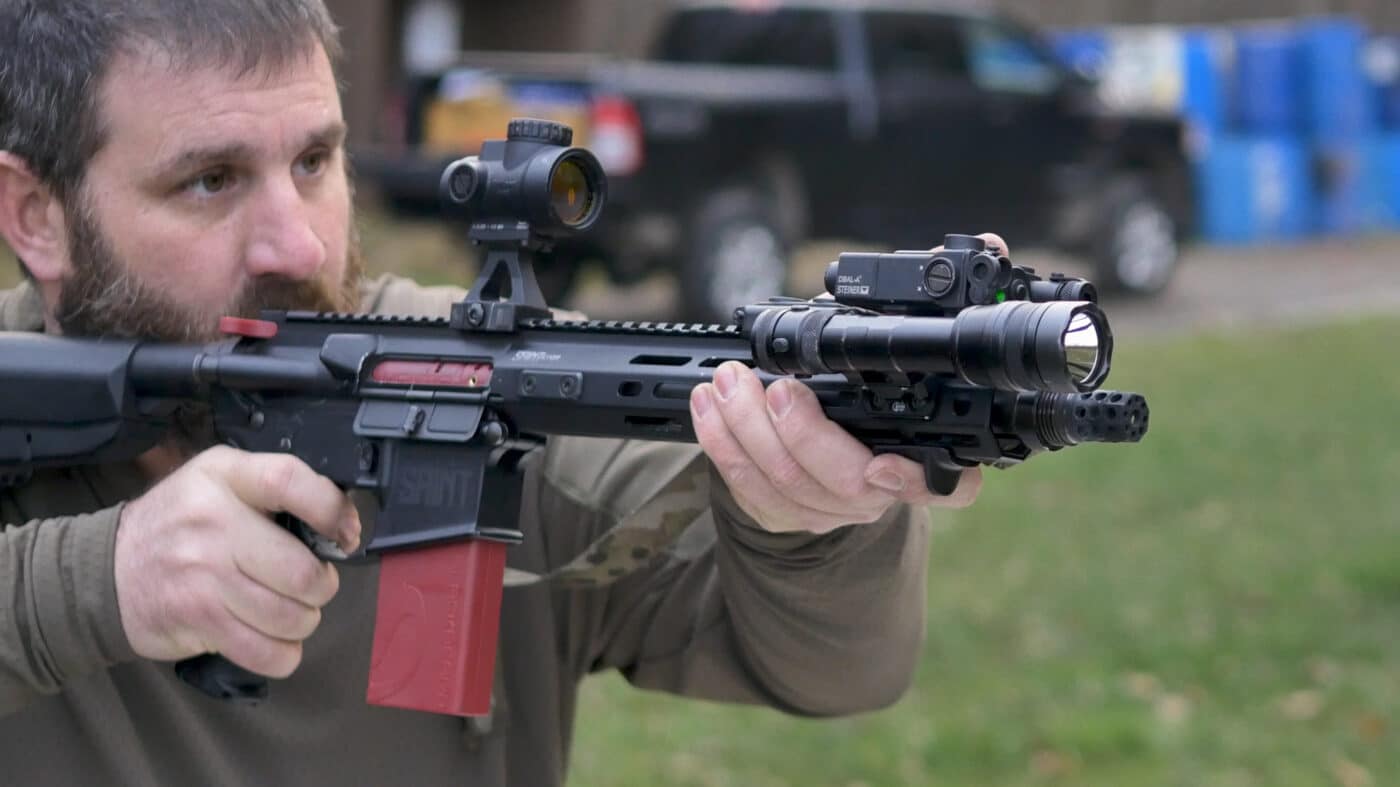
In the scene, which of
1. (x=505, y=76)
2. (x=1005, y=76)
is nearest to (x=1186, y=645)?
(x=505, y=76)

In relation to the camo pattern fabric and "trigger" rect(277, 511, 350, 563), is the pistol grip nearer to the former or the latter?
"trigger" rect(277, 511, 350, 563)

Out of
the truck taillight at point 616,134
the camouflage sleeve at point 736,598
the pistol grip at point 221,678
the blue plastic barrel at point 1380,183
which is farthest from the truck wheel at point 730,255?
the blue plastic barrel at point 1380,183

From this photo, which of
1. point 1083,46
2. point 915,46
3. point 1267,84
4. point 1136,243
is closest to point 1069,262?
point 1136,243

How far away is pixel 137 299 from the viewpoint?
9.21ft

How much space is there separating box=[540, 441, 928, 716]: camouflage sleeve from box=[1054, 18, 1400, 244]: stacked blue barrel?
1563cm

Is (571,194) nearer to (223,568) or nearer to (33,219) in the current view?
(223,568)

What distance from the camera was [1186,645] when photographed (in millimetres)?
6094

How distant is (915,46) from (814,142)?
1478 millimetres

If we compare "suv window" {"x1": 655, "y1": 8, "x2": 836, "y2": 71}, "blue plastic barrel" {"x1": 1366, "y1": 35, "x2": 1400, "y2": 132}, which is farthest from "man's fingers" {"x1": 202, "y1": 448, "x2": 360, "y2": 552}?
"blue plastic barrel" {"x1": 1366, "y1": 35, "x2": 1400, "y2": 132}

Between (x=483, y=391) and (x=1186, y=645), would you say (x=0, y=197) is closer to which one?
(x=483, y=391)

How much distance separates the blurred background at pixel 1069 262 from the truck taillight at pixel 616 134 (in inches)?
0.7

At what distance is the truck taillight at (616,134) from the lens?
35.9 ft

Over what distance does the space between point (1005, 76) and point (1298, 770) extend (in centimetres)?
902

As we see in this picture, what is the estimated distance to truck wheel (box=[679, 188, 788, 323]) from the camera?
452 inches
